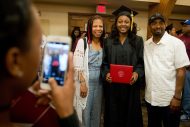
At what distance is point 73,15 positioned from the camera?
6586mm

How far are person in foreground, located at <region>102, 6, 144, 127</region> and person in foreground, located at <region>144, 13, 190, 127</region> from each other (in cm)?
12

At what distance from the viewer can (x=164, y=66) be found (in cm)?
239

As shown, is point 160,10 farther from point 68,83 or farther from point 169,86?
point 68,83

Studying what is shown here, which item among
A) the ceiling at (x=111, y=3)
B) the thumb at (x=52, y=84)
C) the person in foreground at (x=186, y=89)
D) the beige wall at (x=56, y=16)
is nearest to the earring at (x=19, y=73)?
the thumb at (x=52, y=84)

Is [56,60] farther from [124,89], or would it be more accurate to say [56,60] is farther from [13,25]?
[124,89]

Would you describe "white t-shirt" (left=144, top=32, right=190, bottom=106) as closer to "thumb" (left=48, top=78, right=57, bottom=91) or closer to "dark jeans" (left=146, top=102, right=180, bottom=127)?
"dark jeans" (left=146, top=102, right=180, bottom=127)

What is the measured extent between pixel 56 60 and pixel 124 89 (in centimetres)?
193

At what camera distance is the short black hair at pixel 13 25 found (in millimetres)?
471

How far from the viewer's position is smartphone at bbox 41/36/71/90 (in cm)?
73

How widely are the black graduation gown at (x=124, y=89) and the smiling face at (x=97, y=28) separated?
5.3 inches

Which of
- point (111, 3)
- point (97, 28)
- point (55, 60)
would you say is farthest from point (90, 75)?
point (111, 3)

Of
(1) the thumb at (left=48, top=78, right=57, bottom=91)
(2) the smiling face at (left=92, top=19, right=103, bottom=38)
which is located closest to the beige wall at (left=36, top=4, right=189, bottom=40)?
(2) the smiling face at (left=92, top=19, right=103, bottom=38)

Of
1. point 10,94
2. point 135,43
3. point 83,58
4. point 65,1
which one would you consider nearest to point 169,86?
point 135,43

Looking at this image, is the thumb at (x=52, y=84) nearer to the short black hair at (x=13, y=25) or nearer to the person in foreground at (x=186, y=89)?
the short black hair at (x=13, y=25)
